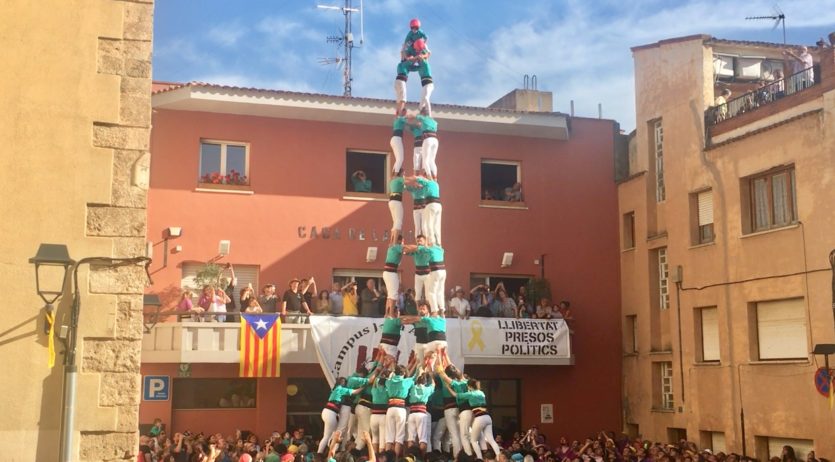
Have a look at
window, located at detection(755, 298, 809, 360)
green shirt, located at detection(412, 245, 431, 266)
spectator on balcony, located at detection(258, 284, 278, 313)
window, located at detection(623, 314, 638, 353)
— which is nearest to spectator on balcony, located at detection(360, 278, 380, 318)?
spectator on balcony, located at detection(258, 284, 278, 313)

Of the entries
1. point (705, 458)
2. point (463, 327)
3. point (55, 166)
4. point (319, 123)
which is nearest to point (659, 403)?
point (463, 327)

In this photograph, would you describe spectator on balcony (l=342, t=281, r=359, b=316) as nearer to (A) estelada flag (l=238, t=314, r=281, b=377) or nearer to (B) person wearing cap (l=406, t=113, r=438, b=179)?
(A) estelada flag (l=238, t=314, r=281, b=377)

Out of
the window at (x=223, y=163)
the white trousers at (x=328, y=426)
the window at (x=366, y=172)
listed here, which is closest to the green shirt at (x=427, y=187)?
the white trousers at (x=328, y=426)

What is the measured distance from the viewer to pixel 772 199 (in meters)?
22.8

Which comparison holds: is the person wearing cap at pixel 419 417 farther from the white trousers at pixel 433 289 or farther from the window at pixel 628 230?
the window at pixel 628 230

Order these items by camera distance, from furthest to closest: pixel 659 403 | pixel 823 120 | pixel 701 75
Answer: pixel 659 403
pixel 701 75
pixel 823 120

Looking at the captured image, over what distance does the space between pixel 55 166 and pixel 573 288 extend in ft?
68.6

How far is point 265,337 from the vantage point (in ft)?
77.9

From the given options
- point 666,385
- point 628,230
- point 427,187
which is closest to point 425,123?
point 427,187

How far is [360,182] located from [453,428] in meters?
8.85

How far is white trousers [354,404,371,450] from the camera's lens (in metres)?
21.0

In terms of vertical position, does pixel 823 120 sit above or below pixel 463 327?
above

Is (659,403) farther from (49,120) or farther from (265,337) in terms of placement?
(49,120)

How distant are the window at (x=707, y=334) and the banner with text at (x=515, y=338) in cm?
335
